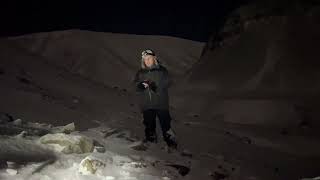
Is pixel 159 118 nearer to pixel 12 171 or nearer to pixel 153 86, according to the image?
pixel 153 86

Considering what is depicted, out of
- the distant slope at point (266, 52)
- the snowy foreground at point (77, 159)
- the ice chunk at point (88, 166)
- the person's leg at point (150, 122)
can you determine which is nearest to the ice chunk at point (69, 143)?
the snowy foreground at point (77, 159)

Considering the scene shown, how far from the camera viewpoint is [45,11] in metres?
10.5

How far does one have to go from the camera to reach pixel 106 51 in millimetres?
12266

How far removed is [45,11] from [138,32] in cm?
237

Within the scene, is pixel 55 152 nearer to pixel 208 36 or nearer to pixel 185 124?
pixel 185 124

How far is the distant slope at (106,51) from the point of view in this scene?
11594 millimetres

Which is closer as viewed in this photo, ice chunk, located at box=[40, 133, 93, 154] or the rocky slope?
ice chunk, located at box=[40, 133, 93, 154]

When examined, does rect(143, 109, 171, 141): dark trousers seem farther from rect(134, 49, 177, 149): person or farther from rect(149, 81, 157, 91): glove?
rect(149, 81, 157, 91): glove

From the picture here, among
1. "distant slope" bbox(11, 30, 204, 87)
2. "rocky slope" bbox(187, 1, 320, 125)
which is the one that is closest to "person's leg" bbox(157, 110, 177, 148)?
"rocky slope" bbox(187, 1, 320, 125)

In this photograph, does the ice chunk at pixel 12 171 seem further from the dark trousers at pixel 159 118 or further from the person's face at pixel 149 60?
the person's face at pixel 149 60

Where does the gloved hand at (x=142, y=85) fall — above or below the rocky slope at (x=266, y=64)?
below

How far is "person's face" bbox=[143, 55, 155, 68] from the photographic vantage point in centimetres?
526

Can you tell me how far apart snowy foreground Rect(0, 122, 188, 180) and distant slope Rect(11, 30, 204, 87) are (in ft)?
20.9

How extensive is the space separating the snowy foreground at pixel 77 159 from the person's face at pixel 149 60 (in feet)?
3.19
